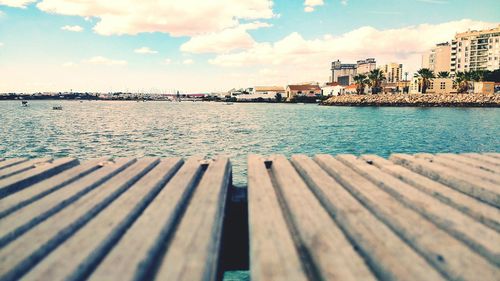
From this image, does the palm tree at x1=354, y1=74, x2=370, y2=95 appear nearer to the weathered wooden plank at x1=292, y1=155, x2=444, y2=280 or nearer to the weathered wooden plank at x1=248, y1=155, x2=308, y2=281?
the weathered wooden plank at x1=292, y1=155, x2=444, y2=280

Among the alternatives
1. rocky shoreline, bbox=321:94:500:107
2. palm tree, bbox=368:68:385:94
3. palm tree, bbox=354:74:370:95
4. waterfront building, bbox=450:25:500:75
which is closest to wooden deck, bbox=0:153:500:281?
rocky shoreline, bbox=321:94:500:107

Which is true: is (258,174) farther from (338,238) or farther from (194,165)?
(338,238)

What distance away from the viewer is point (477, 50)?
168875 millimetres

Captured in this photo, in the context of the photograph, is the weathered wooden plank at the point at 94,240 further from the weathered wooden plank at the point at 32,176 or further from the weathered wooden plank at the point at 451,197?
the weathered wooden plank at the point at 451,197

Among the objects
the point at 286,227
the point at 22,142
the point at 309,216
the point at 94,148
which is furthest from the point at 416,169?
the point at 22,142

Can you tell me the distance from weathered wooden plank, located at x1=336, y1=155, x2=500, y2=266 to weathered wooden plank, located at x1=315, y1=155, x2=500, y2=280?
0.23ft

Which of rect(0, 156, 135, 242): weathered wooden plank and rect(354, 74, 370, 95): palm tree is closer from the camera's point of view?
rect(0, 156, 135, 242): weathered wooden plank

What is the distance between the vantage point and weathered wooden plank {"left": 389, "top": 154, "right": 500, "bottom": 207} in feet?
12.3

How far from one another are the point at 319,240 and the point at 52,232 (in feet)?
6.96

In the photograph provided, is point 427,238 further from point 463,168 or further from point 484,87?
point 484,87

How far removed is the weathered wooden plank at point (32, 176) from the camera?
4.26 metres

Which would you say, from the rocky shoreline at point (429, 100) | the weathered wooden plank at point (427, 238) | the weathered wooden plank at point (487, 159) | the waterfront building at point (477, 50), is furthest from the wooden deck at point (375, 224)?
the waterfront building at point (477, 50)

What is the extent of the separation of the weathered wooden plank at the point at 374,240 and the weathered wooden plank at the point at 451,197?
3.15 feet

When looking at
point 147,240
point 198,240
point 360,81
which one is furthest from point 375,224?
point 360,81
